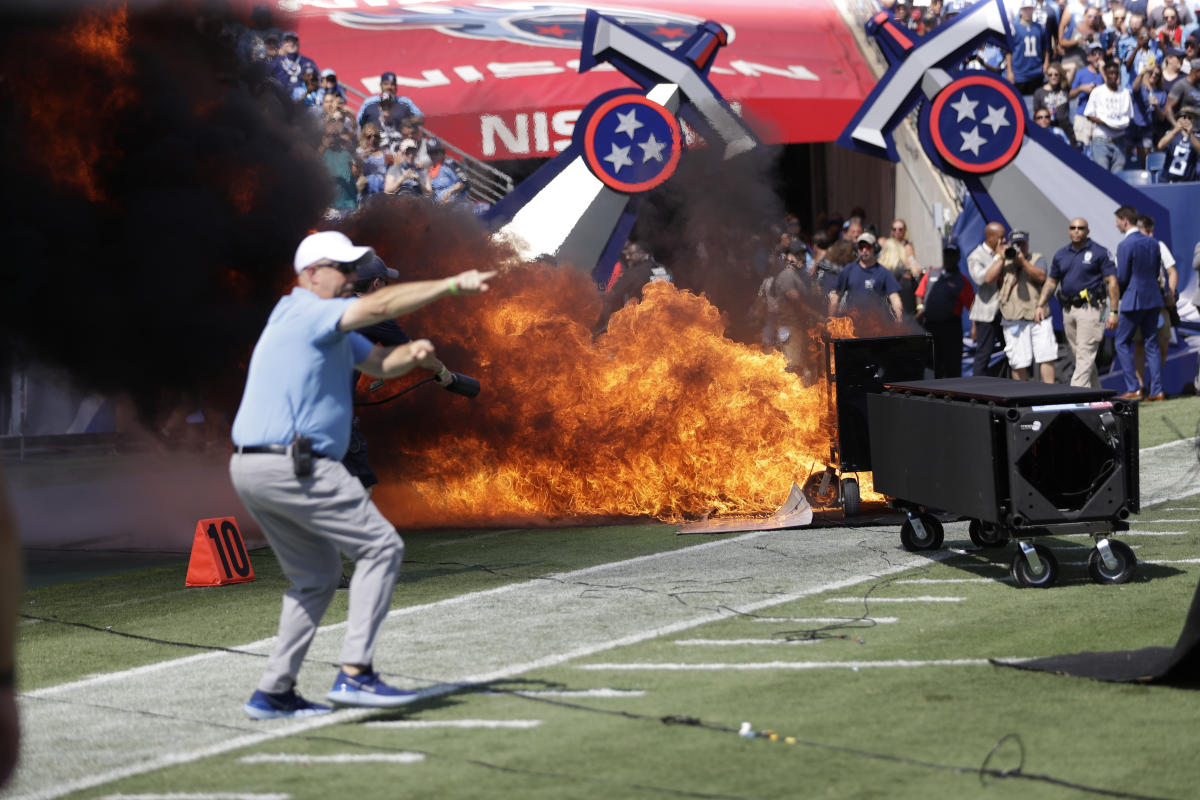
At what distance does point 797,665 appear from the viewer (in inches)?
282

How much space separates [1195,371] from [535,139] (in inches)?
440

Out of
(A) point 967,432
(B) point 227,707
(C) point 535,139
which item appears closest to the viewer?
(B) point 227,707

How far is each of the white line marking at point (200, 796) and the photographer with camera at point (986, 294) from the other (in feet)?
46.3

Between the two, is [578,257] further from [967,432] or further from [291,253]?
[967,432]

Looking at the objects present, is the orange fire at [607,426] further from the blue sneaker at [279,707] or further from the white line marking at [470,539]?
the blue sneaker at [279,707]

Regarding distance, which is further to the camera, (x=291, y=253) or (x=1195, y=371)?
(x=1195, y=371)

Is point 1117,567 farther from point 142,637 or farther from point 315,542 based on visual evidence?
point 142,637

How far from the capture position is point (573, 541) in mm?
11453

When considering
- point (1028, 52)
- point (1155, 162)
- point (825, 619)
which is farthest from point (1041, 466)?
point (1028, 52)

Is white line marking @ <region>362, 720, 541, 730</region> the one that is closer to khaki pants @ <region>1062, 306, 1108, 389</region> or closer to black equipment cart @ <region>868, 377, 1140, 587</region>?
black equipment cart @ <region>868, 377, 1140, 587</region>

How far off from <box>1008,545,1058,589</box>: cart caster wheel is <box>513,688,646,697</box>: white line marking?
312 centimetres

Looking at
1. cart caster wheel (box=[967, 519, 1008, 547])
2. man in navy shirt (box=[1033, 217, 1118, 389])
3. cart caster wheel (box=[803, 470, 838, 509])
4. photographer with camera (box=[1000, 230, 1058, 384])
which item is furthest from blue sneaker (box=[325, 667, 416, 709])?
man in navy shirt (box=[1033, 217, 1118, 389])

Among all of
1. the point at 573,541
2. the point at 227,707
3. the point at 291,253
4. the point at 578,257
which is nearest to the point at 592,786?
the point at 227,707

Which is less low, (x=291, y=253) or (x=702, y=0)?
(x=702, y=0)
